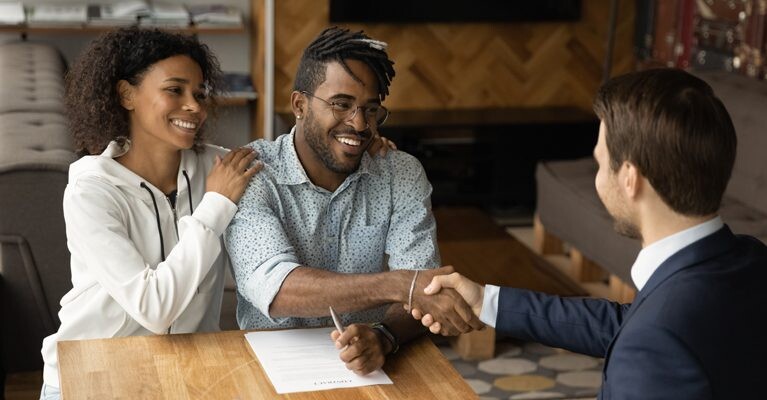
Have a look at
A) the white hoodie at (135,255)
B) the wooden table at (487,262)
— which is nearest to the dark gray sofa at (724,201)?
the wooden table at (487,262)

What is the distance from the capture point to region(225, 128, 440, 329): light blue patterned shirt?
2.15m

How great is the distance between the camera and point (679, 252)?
1425 mm

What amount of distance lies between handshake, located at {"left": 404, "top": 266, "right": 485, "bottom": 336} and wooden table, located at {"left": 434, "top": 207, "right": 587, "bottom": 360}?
1616 millimetres

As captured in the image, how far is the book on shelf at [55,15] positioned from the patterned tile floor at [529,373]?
2325 mm

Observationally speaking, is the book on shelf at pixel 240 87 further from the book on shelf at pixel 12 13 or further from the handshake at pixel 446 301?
the handshake at pixel 446 301

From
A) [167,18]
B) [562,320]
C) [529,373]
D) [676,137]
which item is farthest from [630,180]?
[167,18]

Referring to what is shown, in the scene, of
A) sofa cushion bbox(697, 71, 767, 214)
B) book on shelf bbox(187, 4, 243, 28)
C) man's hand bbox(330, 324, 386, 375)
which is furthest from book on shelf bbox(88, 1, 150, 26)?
man's hand bbox(330, 324, 386, 375)

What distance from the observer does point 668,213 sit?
1.44 m

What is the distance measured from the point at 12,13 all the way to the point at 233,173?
A: 10.5 ft

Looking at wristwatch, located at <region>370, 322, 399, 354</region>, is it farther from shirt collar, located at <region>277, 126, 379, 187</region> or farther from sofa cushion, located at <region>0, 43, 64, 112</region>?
sofa cushion, located at <region>0, 43, 64, 112</region>

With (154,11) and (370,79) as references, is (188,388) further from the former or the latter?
(154,11)

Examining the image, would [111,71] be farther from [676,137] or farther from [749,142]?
[749,142]

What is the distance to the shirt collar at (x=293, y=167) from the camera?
7.06ft

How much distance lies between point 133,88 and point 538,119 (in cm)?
336
